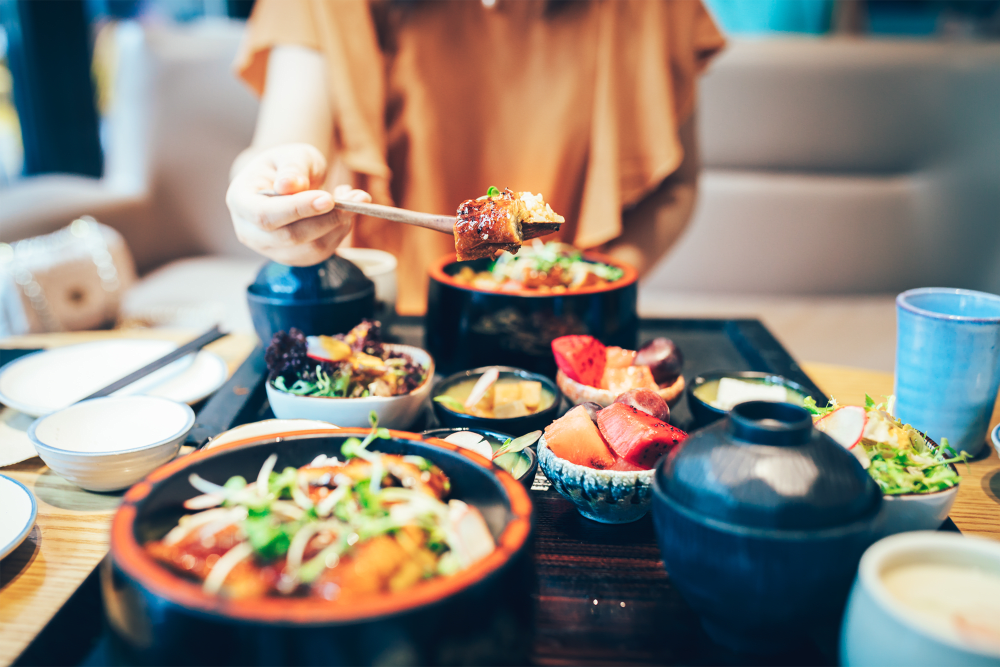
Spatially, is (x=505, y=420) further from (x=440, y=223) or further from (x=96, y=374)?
(x=96, y=374)

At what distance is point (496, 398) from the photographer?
1207mm

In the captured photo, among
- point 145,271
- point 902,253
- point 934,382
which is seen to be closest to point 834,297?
point 902,253

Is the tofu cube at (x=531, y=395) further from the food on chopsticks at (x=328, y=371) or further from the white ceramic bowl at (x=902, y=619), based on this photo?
the white ceramic bowl at (x=902, y=619)

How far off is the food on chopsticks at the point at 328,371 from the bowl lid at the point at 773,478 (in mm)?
600

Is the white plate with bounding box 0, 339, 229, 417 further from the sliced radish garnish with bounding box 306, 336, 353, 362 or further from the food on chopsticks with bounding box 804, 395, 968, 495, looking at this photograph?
the food on chopsticks with bounding box 804, 395, 968, 495

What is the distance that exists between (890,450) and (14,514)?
3.89ft

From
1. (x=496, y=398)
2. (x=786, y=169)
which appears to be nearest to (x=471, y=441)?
(x=496, y=398)

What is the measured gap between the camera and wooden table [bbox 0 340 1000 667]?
77 centimetres

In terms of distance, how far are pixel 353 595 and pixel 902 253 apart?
→ 4.07 m

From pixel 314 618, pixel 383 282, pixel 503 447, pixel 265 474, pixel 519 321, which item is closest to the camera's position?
pixel 314 618

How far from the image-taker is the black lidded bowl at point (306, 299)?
4.42 ft

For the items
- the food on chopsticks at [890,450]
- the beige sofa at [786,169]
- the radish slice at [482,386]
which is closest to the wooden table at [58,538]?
the food on chopsticks at [890,450]

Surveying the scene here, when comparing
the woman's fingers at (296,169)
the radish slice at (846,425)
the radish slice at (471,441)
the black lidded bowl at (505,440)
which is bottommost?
the radish slice at (471,441)

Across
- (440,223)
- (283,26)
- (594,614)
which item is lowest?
(594,614)
